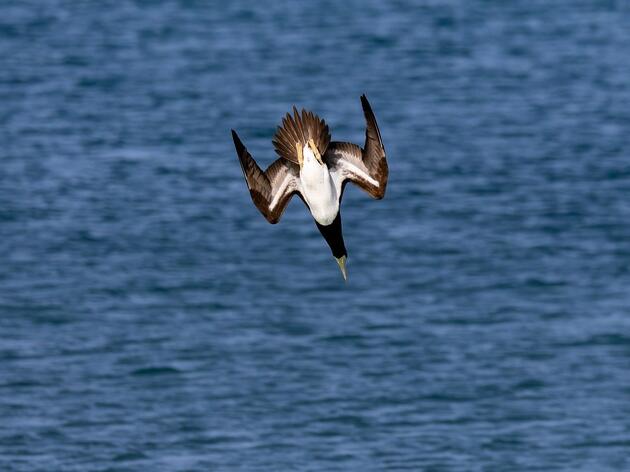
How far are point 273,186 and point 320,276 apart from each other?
3823 cm

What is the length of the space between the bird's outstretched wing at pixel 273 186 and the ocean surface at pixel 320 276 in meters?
25.2

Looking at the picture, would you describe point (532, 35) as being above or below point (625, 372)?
above

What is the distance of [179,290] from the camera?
53.4 meters

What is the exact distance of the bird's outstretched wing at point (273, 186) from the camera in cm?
1541

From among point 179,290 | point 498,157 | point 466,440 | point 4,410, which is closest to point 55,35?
point 498,157

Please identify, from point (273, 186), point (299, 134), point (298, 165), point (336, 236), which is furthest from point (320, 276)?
point (299, 134)

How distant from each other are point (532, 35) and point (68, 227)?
41.0 metres

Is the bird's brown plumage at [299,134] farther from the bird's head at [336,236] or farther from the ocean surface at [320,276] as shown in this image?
the ocean surface at [320,276]

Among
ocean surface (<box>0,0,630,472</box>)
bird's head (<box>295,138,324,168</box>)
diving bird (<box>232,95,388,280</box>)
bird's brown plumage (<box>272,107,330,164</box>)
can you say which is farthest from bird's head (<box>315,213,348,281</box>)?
ocean surface (<box>0,0,630,472</box>)

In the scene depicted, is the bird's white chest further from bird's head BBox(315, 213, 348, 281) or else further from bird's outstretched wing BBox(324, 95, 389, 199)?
bird's head BBox(315, 213, 348, 281)

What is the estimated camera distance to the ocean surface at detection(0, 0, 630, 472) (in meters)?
43.6

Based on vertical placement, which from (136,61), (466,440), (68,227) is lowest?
(466,440)

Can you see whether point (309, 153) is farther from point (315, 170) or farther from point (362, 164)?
point (362, 164)

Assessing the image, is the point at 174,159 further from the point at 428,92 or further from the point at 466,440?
the point at 466,440
